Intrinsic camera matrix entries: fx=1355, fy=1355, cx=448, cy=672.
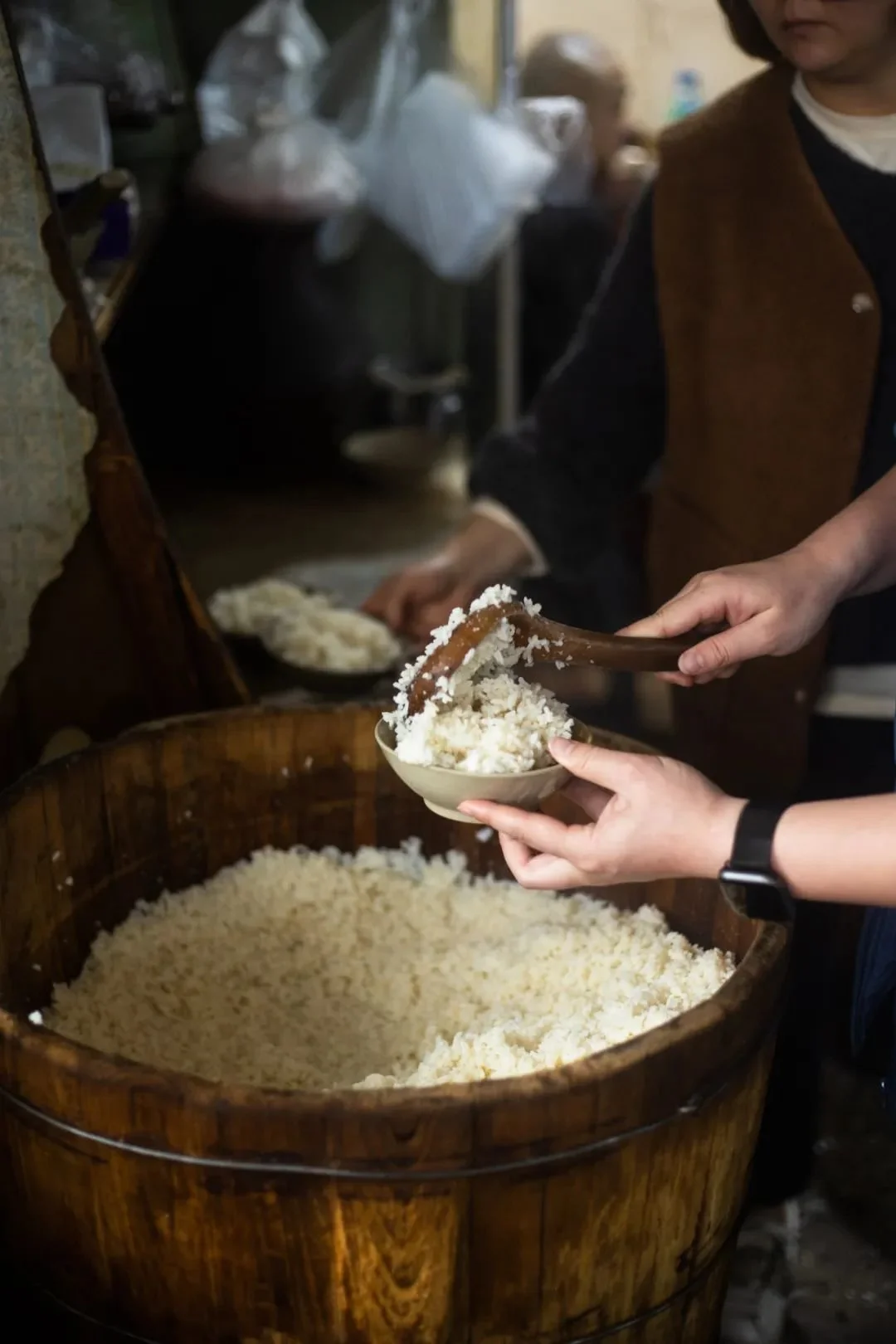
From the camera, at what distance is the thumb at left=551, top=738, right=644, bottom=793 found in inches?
45.0

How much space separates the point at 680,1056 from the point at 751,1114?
7.9 inches

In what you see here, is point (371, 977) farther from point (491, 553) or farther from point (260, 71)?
point (260, 71)

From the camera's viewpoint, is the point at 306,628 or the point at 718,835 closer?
the point at 718,835

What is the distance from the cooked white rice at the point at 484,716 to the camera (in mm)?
1252

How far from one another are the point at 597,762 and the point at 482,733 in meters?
0.15

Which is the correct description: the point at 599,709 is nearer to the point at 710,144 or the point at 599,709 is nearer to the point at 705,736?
the point at 705,736

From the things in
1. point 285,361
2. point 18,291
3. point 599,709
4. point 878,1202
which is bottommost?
point 878,1202

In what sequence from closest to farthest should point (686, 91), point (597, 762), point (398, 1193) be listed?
point (398, 1193) → point (597, 762) → point (686, 91)

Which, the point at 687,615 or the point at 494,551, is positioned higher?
the point at 687,615

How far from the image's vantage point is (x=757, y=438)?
5.81 ft

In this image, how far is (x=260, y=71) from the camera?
148 inches

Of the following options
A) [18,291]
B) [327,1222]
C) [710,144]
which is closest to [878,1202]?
[327,1222]

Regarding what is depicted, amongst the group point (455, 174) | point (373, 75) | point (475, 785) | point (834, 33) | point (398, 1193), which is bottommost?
point (398, 1193)

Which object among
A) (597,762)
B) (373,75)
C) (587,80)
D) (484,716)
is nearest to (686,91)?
(587,80)
